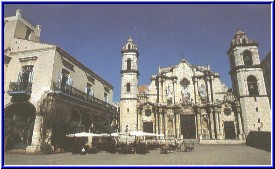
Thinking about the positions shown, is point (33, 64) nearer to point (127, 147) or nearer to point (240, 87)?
point (127, 147)

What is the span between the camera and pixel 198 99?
35.6m

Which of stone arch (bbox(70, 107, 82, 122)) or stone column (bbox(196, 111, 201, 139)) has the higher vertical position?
stone arch (bbox(70, 107, 82, 122))

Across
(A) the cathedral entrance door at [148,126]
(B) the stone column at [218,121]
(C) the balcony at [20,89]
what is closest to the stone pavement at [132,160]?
(C) the balcony at [20,89]

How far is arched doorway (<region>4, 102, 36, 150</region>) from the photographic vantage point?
17188mm

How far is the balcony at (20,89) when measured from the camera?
18075 mm

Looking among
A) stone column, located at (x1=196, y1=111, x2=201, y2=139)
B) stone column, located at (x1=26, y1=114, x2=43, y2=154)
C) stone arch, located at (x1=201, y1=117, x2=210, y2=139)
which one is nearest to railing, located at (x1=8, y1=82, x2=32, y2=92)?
stone column, located at (x1=26, y1=114, x2=43, y2=154)

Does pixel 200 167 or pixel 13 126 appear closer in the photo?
pixel 200 167

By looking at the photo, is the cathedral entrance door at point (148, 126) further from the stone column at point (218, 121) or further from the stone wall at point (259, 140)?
the stone wall at point (259, 140)

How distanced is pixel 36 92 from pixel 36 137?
3.86 m

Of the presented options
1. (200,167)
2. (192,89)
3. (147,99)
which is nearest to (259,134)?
(192,89)

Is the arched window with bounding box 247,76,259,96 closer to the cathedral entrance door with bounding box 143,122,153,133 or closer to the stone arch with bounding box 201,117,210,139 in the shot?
the stone arch with bounding box 201,117,210,139

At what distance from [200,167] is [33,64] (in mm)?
16658

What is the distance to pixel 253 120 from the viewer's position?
30688mm

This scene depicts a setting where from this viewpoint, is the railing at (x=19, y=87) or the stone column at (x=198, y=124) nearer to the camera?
the railing at (x=19, y=87)
